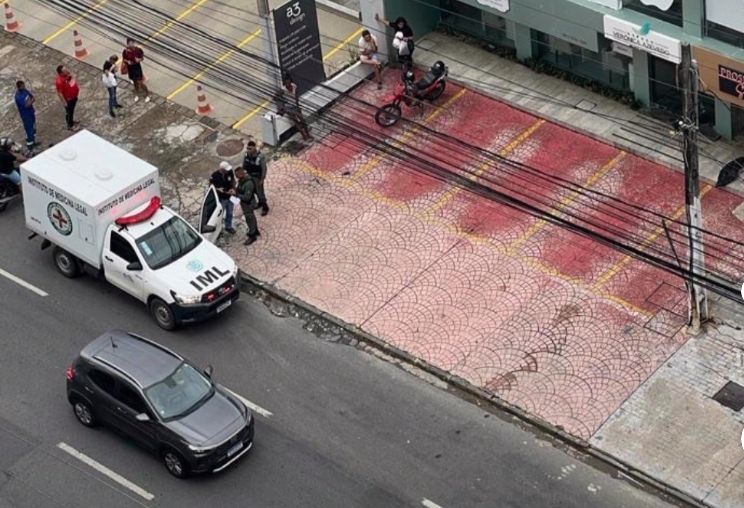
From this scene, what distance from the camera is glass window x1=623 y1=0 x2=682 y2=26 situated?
3597 cm

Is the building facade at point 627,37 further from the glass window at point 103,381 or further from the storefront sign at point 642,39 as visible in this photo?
the glass window at point 103,381

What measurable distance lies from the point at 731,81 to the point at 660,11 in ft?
7.16

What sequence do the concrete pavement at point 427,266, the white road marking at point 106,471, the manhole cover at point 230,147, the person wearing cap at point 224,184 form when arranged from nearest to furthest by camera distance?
the white road marking at point 106,471, the concrete pavement at point 427,266, the person wearing cap at point 224,184, the manhole cover at point 230,147

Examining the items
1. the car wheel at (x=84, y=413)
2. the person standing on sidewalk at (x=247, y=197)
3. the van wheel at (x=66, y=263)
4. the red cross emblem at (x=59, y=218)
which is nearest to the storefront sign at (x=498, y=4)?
the person standing on sidewalk at (x=247, y=197)

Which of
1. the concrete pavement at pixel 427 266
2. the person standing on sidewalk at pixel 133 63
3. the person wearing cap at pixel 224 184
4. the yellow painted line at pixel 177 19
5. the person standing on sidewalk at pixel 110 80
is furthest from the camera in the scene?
the yellow painted line at pixel 177 19

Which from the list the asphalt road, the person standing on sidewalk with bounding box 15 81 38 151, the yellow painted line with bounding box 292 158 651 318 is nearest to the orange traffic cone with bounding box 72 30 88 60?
the person standing on sidewalk with bounding box 15 81 38 151

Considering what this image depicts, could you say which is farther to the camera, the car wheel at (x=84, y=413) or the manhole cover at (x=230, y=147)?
the manhole cover at (x=230, y=147)

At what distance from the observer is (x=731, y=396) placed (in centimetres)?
3173

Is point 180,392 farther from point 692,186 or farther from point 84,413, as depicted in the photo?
point 692,186

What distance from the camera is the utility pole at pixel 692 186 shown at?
1177 inches

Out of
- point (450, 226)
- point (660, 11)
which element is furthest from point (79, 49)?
point (660, 11)

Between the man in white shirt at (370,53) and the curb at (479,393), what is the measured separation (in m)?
7.00

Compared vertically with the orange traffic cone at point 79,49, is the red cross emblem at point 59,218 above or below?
above

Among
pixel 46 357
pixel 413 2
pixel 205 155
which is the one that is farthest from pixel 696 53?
pixel 46 357
